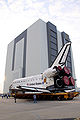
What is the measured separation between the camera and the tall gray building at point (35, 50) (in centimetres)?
4198

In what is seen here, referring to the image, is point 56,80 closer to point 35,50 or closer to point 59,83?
point 59,83

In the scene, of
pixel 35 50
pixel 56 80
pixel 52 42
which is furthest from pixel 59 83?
pixel 52 42

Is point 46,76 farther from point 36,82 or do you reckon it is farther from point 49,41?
point 49,41

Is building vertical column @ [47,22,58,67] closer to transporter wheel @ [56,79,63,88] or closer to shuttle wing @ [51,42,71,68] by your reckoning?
shuttle wing @ [51,42,71,68]

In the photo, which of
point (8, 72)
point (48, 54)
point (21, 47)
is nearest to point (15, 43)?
point (21, 47)

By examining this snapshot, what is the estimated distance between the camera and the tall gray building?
42.0 metres

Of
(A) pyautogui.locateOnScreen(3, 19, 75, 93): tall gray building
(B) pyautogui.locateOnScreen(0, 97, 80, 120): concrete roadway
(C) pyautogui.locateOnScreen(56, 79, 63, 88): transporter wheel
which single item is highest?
(A) pyautogui.locateOnScreen(3, 19, 75, 93): tall gray building

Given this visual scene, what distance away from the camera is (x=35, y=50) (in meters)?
43.4

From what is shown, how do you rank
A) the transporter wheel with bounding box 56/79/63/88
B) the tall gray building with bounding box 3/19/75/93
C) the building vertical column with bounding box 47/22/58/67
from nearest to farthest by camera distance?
the transporter wheel with bounding box 56/79/63/88 < the tall gray building with bounding box 3/19/75/93 < the building vertical column with bounding box 47/22/58/67

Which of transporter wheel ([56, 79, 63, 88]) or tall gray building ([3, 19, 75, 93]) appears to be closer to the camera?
transporter wheel ([56, 79, 63, 88])

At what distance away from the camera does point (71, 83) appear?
59.9 feet

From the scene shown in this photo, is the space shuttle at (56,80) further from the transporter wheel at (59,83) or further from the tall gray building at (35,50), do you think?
the tall gray building at (35,50)

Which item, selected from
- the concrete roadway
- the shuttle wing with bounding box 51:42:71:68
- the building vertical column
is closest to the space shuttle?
the shuttle wing with bounding box 51:42:71:68

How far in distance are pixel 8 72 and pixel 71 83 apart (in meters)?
46.7
